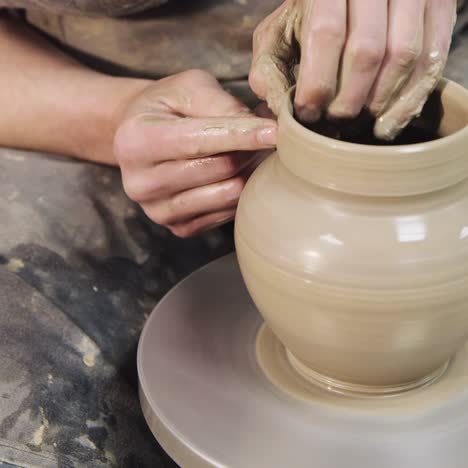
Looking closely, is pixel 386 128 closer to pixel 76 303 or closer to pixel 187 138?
pixel 187 138

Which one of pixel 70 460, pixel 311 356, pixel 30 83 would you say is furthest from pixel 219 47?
pixel 70 460

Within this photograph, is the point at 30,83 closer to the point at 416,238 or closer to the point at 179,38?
the point at 179,38

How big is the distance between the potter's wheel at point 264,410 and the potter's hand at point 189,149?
0.56 feet

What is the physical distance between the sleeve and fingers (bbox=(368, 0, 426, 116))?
2.06ft

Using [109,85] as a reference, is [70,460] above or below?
below

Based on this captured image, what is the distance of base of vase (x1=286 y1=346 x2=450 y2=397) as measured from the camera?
3.66 feet

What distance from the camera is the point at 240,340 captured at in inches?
48.9

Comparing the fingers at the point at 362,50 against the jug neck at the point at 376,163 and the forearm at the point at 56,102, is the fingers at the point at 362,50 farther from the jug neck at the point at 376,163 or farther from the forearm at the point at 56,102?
the forearm at the point at 56,102

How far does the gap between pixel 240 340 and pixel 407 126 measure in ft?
1.29

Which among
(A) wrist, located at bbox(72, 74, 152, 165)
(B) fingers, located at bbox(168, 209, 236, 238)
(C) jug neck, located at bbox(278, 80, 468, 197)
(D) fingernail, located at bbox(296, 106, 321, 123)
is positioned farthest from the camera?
(A) wrist, located at bbox(72, 74, 152, 165)

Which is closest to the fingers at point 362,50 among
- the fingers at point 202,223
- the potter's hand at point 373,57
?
the potter's hand at point 373,57

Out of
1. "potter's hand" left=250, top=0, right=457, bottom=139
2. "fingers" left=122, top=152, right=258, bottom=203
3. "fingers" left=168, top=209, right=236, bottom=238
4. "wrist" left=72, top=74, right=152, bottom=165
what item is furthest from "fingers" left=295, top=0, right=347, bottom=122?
"wrist" left=72, top=74, right=152, bottom=165

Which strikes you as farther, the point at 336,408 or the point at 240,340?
the point at 240,340

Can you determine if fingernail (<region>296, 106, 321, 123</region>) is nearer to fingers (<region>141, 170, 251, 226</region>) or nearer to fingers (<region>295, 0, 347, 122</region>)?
fingers (<region>295, 0, 347, 122</region>)
